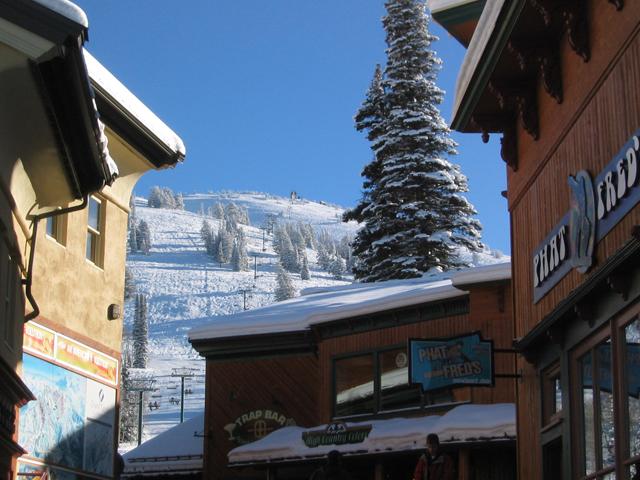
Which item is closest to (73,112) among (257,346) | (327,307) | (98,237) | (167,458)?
(98,237)

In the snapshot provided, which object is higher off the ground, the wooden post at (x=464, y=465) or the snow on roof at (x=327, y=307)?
the snow on roof at (x=327, y=307)

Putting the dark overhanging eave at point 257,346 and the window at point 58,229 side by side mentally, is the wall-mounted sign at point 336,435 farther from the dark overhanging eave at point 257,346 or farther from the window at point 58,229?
the window at point 58,229

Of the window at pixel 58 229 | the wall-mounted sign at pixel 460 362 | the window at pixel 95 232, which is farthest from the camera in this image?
the window at pixel 95 232

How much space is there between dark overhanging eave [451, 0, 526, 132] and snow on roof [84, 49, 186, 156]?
Result: 5.46 m

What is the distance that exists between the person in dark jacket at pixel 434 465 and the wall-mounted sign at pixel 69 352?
262 inches

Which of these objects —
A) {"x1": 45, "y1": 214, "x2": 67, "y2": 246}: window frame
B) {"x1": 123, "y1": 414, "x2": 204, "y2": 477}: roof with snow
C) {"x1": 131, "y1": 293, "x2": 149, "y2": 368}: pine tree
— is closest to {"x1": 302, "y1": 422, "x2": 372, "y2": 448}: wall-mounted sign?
{"x1": 123, "y1": 414, "x2": 204, "y2": 477}: roof with snow

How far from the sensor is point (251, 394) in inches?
1182

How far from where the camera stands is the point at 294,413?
29.5 m

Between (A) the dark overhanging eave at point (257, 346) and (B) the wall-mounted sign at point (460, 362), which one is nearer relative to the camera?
(B) the wall-mounted sign at point (460, 362)

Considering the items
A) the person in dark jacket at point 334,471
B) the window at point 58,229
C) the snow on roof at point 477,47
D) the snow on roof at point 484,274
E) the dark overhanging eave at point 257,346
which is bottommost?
the person in dark jacket at point 334,471

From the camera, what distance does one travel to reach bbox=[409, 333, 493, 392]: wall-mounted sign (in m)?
15.5

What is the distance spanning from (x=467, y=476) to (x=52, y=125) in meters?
12.9

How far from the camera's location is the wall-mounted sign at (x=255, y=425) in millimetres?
29578

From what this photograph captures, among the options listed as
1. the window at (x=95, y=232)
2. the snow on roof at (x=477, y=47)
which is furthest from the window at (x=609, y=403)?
the window at (x=95, y=232)
